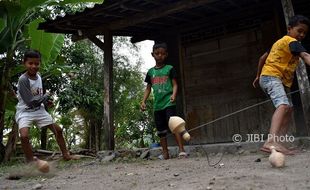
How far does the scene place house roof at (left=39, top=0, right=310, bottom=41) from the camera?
19.3 feet

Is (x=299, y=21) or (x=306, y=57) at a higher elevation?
(x=299, y=21)

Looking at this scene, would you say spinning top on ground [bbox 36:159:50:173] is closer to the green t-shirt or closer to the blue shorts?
the green t-shirt

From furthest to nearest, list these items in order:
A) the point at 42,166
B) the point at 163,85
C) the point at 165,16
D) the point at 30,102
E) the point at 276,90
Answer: the point at 165,16
the point at 163,85
the point at 30,102
the point at 42,166
the point at 276,90

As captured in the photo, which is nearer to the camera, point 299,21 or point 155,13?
point 299,21

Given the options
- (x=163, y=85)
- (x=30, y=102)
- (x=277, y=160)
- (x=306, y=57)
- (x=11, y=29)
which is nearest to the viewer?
(x=277, y=160)

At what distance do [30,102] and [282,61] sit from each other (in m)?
2.64

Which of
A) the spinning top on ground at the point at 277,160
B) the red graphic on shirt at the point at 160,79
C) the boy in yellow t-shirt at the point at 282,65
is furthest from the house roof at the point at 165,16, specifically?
the spinning top on ground at the point at 277,160

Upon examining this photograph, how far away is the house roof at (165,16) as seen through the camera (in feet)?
19.3

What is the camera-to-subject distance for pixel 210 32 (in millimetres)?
7074

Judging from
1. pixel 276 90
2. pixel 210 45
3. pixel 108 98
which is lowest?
pixel 276 90

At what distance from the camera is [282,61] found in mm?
3543

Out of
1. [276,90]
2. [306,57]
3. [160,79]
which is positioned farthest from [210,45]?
[306,57]

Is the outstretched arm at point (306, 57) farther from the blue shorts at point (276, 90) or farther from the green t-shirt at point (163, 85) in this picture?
the green t-shirt at point (163, 85)

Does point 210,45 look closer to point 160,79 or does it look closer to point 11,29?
point 160,79
